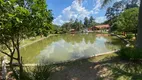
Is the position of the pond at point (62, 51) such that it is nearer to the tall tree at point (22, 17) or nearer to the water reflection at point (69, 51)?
the water reflection at point (69, 51)

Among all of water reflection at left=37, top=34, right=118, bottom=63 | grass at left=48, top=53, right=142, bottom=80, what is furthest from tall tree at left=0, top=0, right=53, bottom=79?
water reflection at left=37, top=34, right=118, bottom=63

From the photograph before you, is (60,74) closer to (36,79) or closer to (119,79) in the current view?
(36,79)

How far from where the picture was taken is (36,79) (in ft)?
21.2

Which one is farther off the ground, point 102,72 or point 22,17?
point 22,17

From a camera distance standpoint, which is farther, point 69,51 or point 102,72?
point 69,51

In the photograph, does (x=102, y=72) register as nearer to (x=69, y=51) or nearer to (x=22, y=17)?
(x=22, y=17)

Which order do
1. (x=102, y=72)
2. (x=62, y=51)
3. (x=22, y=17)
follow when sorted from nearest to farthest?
(x=22, y=17) → (x=102, y=72) → (x=62, y=51)

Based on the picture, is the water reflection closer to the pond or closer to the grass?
the pond

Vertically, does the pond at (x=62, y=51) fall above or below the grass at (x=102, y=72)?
below

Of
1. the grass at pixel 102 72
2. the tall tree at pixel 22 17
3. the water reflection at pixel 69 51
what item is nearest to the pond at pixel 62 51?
the water reflection at pixel 69 51

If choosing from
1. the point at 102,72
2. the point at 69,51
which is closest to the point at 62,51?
the point at 69,51

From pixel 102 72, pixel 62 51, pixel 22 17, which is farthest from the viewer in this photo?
pixel 62 51

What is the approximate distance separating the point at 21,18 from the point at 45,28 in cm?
148

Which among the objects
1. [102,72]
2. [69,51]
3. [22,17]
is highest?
[22,17]
